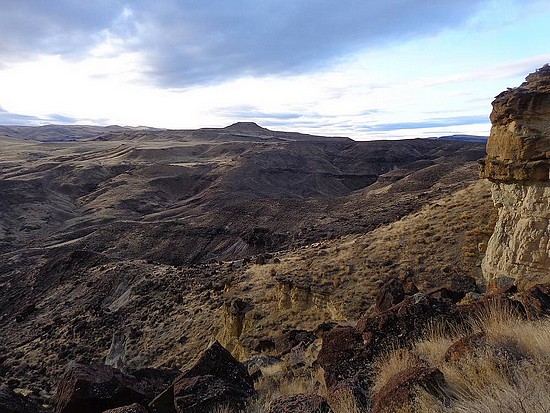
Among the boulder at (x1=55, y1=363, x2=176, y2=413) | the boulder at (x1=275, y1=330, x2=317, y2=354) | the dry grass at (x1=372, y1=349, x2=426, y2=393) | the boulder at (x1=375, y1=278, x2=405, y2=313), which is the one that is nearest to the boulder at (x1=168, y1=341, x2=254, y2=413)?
the boulder at (x1=55, y1=363, x2=176, y2=413)

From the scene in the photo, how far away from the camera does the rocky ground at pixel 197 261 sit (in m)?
14.3

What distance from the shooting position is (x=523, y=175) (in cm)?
1045

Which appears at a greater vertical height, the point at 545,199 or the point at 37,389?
the point at 545,199

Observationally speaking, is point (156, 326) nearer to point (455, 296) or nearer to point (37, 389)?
point (37, 389)

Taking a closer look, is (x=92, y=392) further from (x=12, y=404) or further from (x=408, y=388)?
(x=408, y=388)

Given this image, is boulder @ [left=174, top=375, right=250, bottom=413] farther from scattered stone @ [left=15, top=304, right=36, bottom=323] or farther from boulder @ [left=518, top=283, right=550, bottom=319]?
scattered stone @ [left=15, top=304, right=36, bottom=323]

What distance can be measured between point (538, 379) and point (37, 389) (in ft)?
51.2

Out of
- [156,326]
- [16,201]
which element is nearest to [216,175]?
[16,201]

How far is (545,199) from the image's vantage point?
10016 mm

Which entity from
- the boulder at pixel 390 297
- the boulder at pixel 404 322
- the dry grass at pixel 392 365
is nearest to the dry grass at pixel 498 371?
the dry grass at pixel 392 365

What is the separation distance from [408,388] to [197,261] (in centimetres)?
3061

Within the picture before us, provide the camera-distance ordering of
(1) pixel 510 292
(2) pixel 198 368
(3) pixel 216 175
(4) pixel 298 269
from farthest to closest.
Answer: (3) pixel 216 175 < (4) pixel 298 269 < (1) pixel 510 292 < (2) pixel 198 368

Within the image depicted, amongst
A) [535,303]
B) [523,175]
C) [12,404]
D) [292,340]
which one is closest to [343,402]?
[535,303]

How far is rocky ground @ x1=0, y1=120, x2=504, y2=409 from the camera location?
46.8 feet
